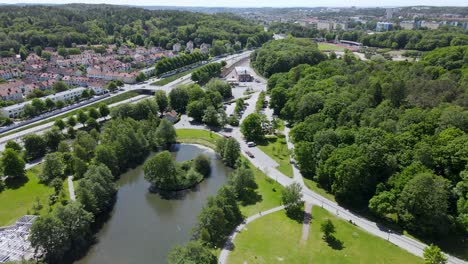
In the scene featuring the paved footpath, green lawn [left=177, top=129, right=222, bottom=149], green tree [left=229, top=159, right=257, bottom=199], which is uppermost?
green tree [left=229, top=159, right=257, bottom=199]

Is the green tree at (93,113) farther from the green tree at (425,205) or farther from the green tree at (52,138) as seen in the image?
the green tree at (425,205)

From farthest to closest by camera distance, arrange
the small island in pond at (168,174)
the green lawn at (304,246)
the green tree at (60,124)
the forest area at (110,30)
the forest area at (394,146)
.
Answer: the forest area at (110,30)
the green tree at (60,124)
the small island in pond at (168,174)
the forest area at (394,146)
the green lawn at (304,246)

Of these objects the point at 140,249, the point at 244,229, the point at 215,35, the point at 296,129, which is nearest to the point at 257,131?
the point at 296,129

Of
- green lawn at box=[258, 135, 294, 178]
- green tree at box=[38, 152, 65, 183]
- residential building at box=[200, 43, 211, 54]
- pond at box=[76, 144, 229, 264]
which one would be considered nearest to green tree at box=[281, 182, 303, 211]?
green lawn at box=[258, 135, 294, 178]

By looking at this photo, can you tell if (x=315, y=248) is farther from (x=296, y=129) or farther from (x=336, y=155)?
(x=296, y=129)

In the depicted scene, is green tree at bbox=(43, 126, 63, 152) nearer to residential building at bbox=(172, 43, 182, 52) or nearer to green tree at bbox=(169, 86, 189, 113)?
green tree at bbox=(169, 86, 189, 113)

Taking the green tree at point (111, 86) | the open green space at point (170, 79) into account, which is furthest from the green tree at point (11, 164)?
the open green space at point (170, 79)

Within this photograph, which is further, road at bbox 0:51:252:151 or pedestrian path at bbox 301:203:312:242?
road at bbox 0:51:252:151
